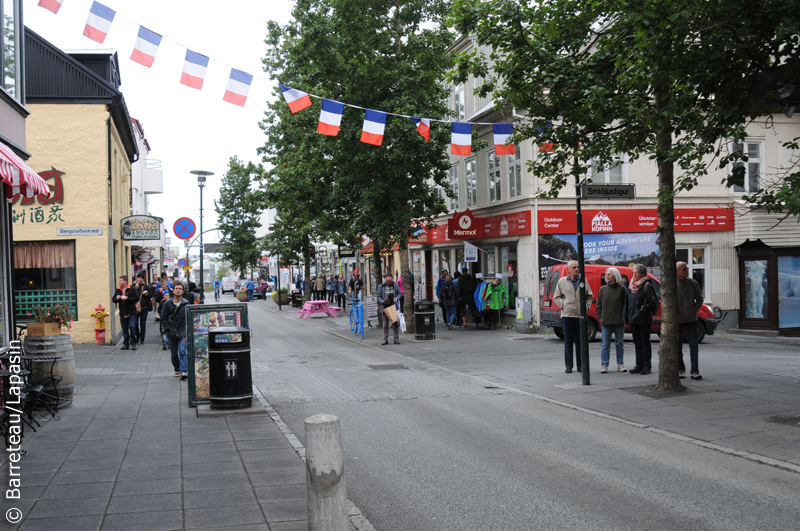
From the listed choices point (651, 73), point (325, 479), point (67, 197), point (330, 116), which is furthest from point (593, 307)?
point (67, 197)

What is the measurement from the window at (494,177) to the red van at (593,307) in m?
6.14

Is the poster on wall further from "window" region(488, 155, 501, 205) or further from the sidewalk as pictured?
"window" region(488, 155, 501, 205)

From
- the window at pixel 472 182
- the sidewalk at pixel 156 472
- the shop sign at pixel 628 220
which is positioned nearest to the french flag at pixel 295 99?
the sidewalk at pixel 156 472

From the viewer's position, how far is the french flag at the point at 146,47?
9.52 metres

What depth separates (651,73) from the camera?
7.96m

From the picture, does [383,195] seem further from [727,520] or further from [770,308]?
[727,520]

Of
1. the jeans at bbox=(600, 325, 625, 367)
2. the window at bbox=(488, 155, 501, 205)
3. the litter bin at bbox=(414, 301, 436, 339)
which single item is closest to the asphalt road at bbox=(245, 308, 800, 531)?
the jeans at bbox=(600, 325, 625, 367)

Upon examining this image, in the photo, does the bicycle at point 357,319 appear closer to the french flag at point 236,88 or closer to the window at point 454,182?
the window at point 454,182

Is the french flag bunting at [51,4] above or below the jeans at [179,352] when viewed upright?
above

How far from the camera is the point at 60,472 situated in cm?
589

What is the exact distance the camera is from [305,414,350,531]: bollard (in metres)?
4.41

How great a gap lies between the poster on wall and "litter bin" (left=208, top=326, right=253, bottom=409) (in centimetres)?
51

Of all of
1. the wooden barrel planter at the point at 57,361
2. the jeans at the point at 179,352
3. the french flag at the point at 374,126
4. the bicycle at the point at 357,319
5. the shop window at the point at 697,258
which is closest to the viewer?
the wooden barrel planter at the point at 57,361

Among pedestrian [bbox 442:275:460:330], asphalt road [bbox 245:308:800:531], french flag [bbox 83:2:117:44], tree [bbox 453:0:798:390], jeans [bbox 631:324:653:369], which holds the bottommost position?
asphalt road [bbox 245:308:800:531]
